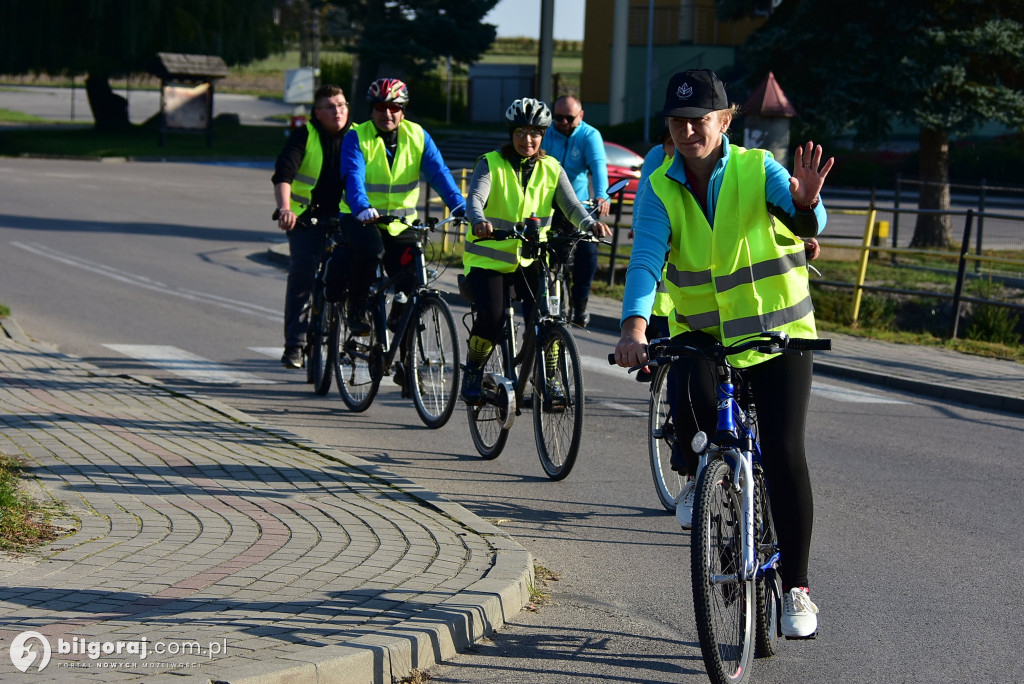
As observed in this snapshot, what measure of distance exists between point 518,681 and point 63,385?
18.5 ft

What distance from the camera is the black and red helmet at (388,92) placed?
8.23m

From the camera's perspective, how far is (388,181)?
8.54 meters

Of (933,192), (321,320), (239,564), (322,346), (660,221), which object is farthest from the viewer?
(933,192)

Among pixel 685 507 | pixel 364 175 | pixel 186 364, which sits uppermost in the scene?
pixel 364 175

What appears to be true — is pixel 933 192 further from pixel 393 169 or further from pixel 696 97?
pixel 696 97

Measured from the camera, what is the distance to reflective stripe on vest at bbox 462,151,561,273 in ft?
24.4

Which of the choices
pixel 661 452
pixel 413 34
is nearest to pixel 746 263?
pixel 661 452

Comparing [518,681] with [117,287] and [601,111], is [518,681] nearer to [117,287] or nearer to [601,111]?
[117,287]

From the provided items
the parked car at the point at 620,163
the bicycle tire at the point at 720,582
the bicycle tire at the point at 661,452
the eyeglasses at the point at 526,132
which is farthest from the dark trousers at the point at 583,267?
the parked car at the point at 620,163

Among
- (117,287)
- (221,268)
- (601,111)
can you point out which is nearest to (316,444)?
(117,287)

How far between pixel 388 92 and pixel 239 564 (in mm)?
3910

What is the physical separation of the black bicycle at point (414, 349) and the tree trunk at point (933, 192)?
15595 mm

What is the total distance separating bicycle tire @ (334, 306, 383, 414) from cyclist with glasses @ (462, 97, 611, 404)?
1394 millimetres

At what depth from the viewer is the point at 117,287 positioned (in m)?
15.6
